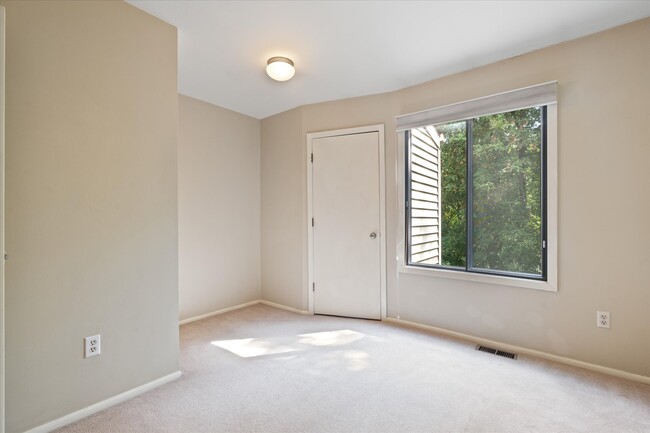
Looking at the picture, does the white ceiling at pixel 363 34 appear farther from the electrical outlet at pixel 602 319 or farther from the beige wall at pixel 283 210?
the electrical outlet at pixel 602 319

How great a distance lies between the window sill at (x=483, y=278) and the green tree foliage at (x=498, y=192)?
12 cm

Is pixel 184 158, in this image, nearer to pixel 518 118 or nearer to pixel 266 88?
pixel 266 88

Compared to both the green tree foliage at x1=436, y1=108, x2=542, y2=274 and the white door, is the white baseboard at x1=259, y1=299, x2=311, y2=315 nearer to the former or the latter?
the white door

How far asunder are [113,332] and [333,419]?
137 centimetres

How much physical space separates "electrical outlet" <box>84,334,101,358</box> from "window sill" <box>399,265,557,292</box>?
2.47m

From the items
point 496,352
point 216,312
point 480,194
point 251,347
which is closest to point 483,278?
point 496,352

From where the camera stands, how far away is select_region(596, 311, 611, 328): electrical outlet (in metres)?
2.29

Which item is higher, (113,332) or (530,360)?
(113,332)

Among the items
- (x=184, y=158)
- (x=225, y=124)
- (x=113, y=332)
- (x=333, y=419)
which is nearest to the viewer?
(x=333, y=419)

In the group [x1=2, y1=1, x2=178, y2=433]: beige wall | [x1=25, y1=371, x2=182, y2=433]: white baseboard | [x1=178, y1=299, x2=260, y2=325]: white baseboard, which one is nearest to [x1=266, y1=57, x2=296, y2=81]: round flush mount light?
[x1=2, y1=1, x2=178, y2=433]: beige wall

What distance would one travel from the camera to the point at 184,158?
344 centimetres

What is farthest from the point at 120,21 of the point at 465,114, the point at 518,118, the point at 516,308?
the point at 516,308

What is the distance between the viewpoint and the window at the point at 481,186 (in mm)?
2609

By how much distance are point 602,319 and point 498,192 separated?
114cm
